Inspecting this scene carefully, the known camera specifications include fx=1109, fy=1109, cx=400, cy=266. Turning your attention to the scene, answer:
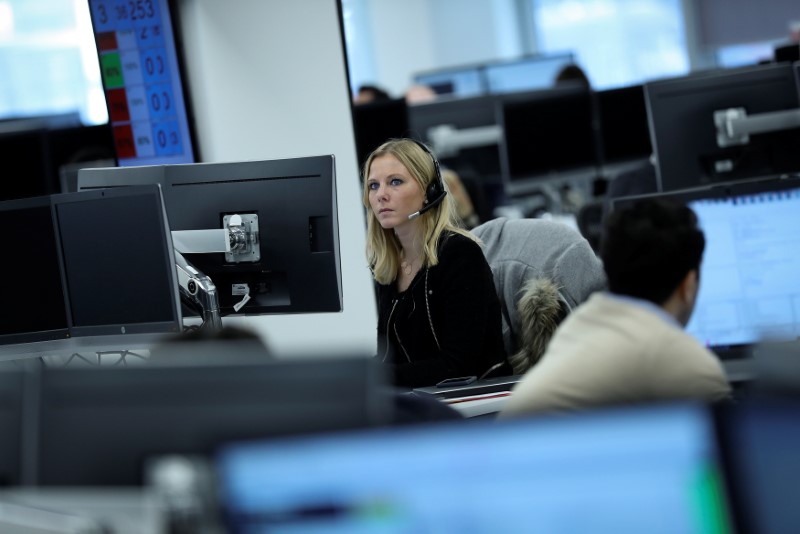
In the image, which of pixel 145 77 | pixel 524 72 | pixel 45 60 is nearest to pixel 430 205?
pixel 145 77

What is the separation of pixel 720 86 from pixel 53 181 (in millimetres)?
3159

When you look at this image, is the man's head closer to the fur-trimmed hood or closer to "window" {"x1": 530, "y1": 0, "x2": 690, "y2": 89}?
the fur-trimmed hood

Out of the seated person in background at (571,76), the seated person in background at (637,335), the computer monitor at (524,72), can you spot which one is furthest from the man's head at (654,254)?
the computer monitor at (524,72)

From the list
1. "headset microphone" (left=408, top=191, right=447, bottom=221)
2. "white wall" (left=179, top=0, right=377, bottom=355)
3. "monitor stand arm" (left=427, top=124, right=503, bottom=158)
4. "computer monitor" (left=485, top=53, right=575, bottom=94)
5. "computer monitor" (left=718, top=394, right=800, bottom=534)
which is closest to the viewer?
"computer monitor" (left=718, top=394, right=800, bottom=534)

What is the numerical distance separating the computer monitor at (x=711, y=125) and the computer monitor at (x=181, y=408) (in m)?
2.26

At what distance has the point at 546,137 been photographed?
561cm

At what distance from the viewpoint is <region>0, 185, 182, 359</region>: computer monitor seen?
2404mm

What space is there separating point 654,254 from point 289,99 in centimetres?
220

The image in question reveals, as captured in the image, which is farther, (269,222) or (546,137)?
(546,137)

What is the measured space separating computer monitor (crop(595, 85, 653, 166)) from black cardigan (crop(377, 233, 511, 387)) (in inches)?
121

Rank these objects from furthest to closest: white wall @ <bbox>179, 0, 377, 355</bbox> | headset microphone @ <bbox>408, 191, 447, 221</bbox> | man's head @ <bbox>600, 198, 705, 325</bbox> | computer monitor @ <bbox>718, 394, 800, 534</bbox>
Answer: white wall @ <bbox>179, 0, 377, 355</bbox>
headset microphone @ <bbox>408, 191, 447, 221</bbox>
man's head @ <bbox>600, 198, 705, 325</bbox>
computer monitor @ <bbox>718, 394, 800, 534</bbox>

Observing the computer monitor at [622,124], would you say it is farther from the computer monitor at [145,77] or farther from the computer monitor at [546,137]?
the computer monitor at [145,77]

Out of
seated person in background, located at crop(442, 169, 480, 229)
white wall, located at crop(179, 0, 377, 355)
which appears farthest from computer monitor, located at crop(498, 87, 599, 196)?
white wall, located at crop(179, 0, 377, 355)

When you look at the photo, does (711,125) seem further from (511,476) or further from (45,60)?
(45,60)
